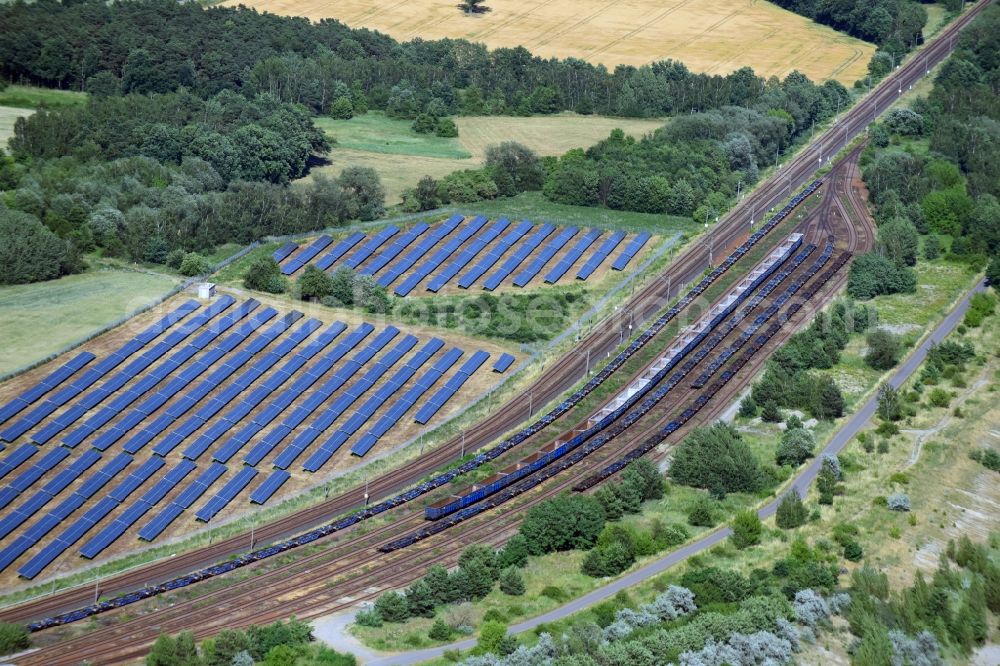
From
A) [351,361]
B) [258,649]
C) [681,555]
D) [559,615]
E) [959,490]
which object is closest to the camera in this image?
[258,649]

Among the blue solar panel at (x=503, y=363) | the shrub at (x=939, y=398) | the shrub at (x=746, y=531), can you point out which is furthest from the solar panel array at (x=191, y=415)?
the shrub at (x=939, y=398)

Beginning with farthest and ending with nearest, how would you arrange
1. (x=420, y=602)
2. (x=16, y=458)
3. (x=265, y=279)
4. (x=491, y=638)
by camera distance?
(x=265, y=279) → (x=16, y=458) → (x=420, y=602) → (x=491, y=638)

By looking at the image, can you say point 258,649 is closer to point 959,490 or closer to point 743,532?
point 743,532

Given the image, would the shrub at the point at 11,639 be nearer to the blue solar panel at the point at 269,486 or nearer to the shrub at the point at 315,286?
the blue solar panel at the point at 269,486

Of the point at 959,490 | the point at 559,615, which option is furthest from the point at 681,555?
the point at 959,490

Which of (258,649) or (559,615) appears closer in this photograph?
(258,649)

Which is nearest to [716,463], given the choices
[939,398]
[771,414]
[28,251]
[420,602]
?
[771,414]

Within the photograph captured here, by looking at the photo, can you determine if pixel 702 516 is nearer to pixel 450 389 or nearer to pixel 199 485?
pixel 450 389
